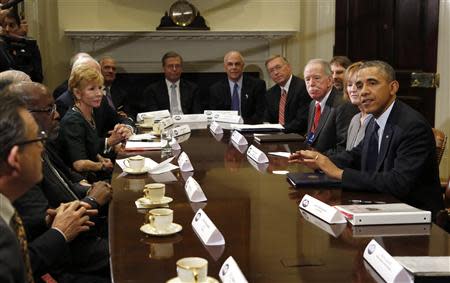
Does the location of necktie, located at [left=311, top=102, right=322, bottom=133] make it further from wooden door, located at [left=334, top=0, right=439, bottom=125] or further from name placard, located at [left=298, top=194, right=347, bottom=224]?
name placard, located at [left=298, top=194, right=347, bottom=224]

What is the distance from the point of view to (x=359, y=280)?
1.58 metres

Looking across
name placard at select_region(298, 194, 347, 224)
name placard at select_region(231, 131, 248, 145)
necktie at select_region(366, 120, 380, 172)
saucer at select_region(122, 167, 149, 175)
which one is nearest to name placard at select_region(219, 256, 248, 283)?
name placard at select_region(298, 194, 347, 224)

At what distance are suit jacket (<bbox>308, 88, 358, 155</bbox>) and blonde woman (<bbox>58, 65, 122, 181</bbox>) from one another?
133cm

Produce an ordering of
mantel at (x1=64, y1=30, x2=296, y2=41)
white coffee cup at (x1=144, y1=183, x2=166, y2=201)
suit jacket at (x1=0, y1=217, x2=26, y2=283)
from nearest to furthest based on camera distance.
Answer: suit jacket at (x1=0, y1=217, x2=26, y2=283)
white coffee cup at (x1=144, y1=183, x2=166, y2=201)
mantel at (x1=64, y1=30, x2=296, y2=41)

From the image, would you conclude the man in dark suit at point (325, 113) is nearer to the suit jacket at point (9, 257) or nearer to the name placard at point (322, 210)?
the name placard at point (322, 210)

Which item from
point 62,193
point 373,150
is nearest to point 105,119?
point 62,193

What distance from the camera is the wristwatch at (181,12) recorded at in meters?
7.28

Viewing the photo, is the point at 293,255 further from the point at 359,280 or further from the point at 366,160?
the point at 366,160

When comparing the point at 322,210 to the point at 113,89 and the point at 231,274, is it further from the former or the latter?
the point at 113,89

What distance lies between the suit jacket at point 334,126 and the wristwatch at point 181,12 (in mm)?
3402

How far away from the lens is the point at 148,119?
505cm

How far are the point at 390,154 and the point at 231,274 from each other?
1532 mm

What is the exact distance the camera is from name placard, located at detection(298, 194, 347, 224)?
2090 millimetres

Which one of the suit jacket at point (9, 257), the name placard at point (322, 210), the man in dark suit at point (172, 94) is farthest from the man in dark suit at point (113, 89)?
the suit jacket at point (9, 257)
